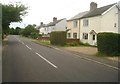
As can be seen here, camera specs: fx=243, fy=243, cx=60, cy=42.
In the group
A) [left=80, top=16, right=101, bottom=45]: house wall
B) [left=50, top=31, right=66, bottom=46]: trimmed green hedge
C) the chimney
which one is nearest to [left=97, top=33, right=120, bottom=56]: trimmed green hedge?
[left=50, top=31, right=66, bottom=46]: trimmed green hedge

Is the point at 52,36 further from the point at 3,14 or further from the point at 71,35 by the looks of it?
the point at 71,35

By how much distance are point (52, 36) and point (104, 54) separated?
21805 millimetres

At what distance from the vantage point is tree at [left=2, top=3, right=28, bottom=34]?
4609 cm

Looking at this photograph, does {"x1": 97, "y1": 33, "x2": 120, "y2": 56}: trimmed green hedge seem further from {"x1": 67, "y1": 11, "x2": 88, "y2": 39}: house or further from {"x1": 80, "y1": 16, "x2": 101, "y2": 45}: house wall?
{"x1": 67, "y1": 11, "x2": 88, "y2": 39}: house

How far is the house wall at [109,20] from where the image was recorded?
43250 mm

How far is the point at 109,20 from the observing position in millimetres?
43812

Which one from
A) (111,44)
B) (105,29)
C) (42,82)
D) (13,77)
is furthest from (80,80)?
(105,29)

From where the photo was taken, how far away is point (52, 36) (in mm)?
44875

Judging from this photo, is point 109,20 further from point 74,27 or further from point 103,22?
point 74,27

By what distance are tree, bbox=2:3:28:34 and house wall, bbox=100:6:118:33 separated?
1733 cm

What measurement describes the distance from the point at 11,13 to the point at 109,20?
62.2 ft

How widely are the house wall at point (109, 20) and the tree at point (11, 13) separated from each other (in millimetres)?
17330

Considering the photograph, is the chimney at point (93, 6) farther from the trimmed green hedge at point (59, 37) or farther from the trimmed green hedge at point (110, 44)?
the trimmed green hedge at point (110, 44)

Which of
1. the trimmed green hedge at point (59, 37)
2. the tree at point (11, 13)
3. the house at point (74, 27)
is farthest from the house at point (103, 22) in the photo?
the tree at point (11, 13)
